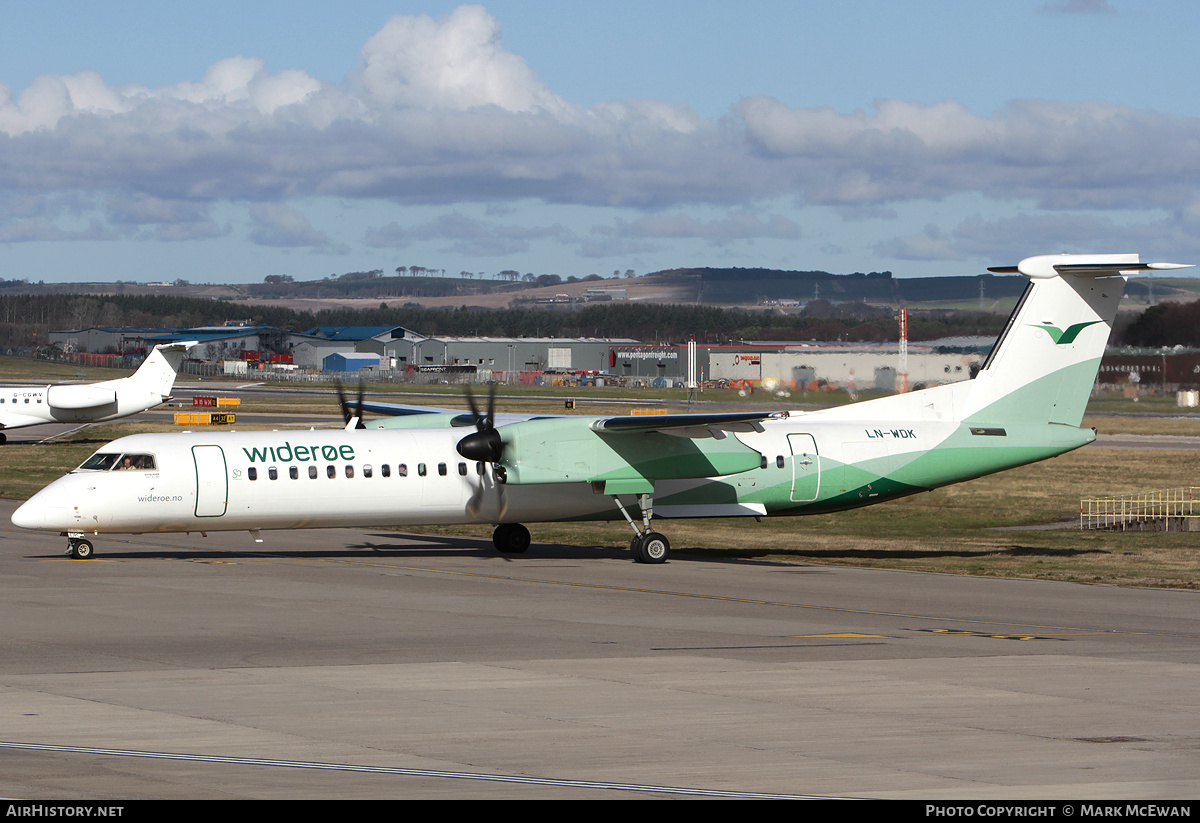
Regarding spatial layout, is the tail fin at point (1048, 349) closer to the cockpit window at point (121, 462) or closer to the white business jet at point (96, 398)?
the cockpit window at point (121, 462)

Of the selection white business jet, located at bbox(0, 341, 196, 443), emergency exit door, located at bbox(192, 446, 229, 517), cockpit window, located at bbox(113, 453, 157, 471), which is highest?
white business jet, located at bbox(0, 341, 196, 443)

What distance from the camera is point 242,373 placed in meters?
153

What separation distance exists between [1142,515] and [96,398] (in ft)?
162

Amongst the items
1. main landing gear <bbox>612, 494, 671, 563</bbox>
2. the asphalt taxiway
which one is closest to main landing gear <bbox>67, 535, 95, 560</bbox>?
the asphalt taxiway

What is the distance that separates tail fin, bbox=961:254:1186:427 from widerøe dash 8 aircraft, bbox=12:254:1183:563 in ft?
0.11

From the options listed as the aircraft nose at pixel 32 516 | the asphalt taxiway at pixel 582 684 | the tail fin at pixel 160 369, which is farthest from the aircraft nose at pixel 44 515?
the tail fin at pixel 160 369

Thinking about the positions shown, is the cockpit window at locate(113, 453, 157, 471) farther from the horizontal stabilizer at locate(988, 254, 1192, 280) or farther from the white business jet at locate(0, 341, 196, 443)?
the white business jet at locate(0, 341, 196, 443)

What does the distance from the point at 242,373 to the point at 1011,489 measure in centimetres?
11732

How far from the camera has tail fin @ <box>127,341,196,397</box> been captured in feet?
214

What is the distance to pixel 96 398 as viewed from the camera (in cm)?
6481

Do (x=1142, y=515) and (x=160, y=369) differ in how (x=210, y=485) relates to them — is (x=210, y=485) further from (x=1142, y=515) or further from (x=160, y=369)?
(x=160, y=369)

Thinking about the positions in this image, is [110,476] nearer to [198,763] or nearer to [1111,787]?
[198,763]

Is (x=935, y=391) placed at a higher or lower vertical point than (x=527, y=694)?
higher
